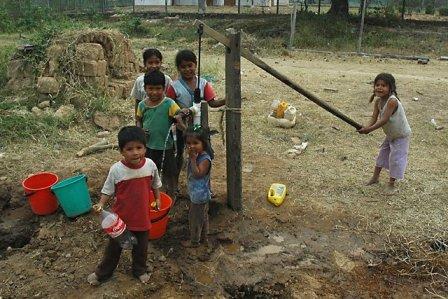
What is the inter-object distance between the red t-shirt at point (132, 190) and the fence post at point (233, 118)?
1.05 meters

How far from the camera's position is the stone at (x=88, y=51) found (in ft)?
22.3

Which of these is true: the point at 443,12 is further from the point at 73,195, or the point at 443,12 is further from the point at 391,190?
the point at 73,195

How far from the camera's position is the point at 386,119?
4.15 metres

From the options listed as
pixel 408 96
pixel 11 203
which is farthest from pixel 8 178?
pixel 408 96

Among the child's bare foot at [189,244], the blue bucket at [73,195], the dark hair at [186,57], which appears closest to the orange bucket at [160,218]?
the child's bare foot at [189,244]

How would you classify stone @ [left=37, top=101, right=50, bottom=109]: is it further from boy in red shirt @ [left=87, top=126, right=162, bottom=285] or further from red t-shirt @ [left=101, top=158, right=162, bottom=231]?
red t-shirt @ [left=101, top=158, right=162, bottom=231]

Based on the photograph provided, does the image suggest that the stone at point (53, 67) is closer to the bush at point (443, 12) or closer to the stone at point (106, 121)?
the stone at point (106, 121)

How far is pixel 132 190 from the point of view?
9.42 feet

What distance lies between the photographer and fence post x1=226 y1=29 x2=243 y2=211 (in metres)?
3.62

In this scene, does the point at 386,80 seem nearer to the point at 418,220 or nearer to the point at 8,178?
the point at 418,220

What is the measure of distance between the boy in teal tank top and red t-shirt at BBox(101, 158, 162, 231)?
79 centimetres

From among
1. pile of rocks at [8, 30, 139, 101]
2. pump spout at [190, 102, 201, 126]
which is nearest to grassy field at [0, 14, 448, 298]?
pile of rocks at [8, 30, 139, 101]

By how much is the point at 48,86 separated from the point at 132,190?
4.48 meters

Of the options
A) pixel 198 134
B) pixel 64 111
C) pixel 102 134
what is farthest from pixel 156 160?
pixel 64 111
